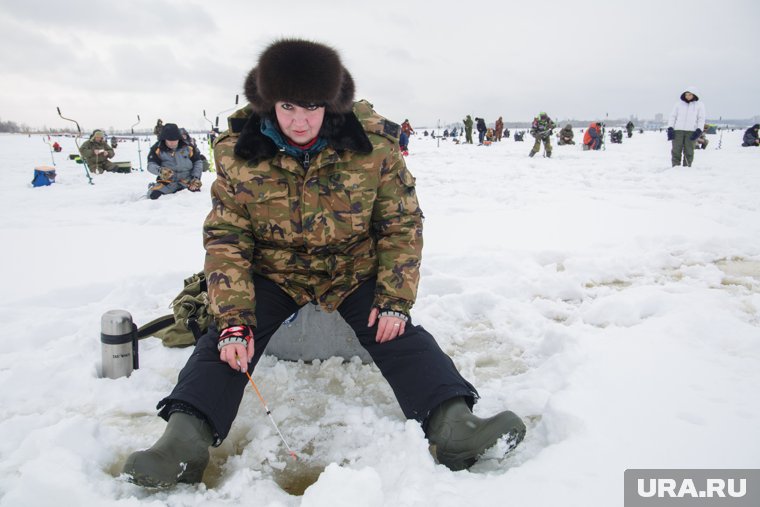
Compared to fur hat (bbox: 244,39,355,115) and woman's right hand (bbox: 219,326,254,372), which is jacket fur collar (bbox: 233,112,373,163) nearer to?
fur hat (bbox: 244,39,355,115)

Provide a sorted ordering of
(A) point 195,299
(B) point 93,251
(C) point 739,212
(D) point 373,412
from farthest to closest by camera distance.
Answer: (C) point 739,212 < (B) point 93,251 < (A) point 195,299 < (D) point 373,412

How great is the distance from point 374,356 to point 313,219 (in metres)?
0.69

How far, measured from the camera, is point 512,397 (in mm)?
2129

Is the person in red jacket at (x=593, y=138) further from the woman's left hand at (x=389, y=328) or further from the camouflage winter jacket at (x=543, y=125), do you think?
the woman's left hand at (x=389, y=328)

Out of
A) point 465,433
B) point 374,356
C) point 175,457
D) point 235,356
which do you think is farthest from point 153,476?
point 465,433

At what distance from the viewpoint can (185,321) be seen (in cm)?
251

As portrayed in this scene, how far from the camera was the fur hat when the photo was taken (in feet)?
6.11

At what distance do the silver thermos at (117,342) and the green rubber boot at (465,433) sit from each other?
159 cm

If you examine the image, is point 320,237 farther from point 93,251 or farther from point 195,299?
point 93,251

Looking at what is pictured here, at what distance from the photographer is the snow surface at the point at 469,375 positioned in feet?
5.02

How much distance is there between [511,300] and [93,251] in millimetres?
3847

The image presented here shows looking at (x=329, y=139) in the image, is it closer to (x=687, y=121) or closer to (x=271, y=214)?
(x=271, y=214)

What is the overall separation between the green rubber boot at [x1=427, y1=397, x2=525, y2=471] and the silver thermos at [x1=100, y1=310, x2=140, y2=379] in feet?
5.22

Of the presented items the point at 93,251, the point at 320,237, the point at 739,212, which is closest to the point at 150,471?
the point at 320,237
